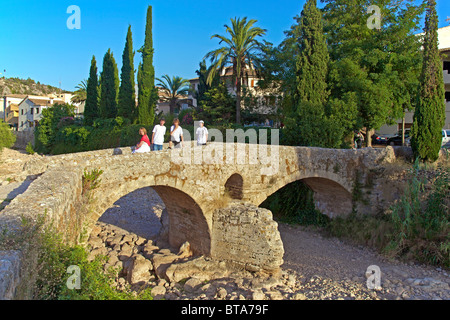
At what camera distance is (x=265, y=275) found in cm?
960

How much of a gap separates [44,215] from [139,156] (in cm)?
414

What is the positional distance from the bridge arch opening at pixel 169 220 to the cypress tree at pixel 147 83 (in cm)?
1053

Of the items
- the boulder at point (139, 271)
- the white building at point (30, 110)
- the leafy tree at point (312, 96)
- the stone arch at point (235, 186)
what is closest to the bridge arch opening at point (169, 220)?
the stone arch at point (235, 186)

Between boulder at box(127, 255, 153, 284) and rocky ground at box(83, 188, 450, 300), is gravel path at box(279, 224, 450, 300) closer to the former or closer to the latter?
rocky ground at box(83, 188, 450, 300)

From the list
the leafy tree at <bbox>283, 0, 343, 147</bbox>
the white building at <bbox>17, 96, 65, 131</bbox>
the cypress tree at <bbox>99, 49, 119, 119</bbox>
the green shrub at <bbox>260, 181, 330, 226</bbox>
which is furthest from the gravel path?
the white building at <bbox>17, 96, 65, 131</bbox>

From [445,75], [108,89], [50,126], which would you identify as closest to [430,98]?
[445,75]

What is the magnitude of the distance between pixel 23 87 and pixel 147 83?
65667 millimetres

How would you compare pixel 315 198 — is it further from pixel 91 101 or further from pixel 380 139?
pixel 91 101

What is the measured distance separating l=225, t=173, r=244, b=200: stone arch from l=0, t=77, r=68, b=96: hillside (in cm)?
7566

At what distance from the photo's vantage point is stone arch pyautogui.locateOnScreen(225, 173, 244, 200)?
10719mm

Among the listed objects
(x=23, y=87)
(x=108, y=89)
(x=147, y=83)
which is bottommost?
(x=147, y=83)

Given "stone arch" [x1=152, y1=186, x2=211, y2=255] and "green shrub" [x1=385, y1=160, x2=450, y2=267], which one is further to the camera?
"green shrub" [x1=385, y1=160, x2=450, y2=267]
